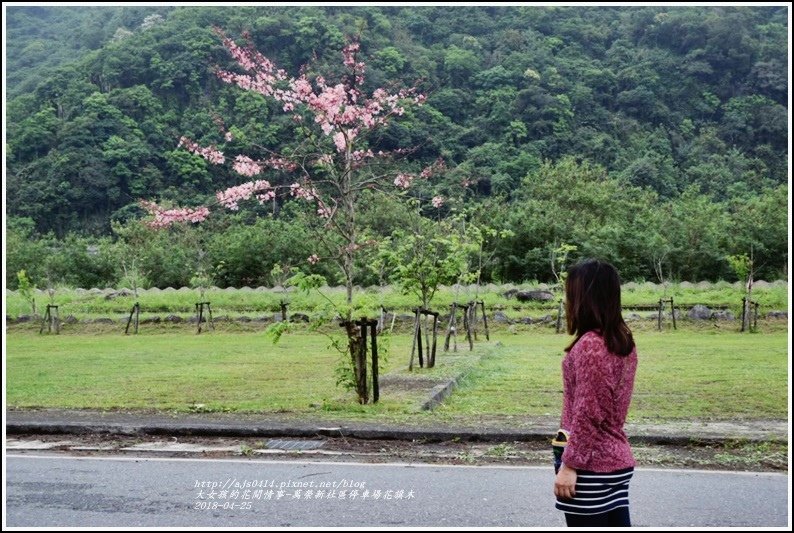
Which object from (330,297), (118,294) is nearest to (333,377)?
(330,297)

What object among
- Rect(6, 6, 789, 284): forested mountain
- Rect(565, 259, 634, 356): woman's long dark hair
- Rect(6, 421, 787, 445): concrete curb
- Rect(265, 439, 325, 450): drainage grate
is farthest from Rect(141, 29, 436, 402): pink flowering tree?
Rect(6, 6, 789, 284): forested mountain

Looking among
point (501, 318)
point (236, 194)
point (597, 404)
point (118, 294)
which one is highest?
point (236, 194)

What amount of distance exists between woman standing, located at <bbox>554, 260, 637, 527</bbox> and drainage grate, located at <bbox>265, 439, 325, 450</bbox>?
3.93m

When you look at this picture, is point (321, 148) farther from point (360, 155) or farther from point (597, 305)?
point (597, 305)

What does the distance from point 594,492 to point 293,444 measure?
4197mm

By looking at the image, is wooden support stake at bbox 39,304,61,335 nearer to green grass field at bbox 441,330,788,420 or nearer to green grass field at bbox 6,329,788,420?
green grass field at bbox 6,329,788,420

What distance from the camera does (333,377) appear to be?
10.9 m

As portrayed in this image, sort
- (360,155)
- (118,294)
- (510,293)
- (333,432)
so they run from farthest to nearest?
(118,294) < (510,293) < (360,155) < (333,432)

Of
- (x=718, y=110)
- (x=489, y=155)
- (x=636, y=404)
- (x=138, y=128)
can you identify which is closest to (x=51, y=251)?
(x=138, y=128)

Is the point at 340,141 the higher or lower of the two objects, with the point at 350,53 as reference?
lower

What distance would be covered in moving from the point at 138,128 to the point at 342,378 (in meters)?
51.6

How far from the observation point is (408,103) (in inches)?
407

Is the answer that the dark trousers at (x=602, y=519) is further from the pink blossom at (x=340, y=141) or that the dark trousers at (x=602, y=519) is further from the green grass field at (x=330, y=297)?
the green grass field at (x=330, y=297)

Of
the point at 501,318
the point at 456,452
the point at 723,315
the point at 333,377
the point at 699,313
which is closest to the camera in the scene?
the point at 456,452
